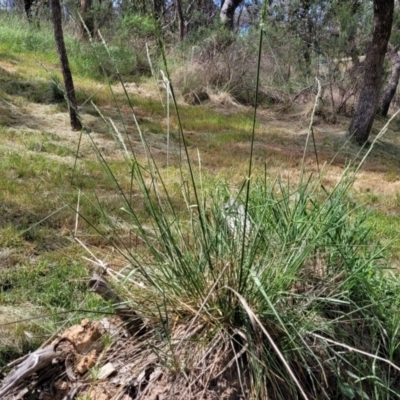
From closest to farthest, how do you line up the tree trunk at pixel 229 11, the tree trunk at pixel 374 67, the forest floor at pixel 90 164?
the forest floor at pixel 90 164, the tree trunk at pixel 374 67, the tree trunk at pixel 229 11

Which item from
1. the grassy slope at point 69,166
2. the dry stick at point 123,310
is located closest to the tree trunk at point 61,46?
the grassy slope at point 69,166

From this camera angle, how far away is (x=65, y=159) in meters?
4.15

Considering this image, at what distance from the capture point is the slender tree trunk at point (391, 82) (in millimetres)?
10035

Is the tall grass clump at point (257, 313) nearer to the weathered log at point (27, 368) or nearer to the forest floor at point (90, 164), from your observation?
the forest floor at point (90, 164)

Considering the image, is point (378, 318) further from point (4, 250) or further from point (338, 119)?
point (338, 119)

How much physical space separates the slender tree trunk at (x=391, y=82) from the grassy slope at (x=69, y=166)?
209 centimetres

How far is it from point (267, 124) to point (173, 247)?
6.33 metres

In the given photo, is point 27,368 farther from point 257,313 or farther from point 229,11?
point 229,11

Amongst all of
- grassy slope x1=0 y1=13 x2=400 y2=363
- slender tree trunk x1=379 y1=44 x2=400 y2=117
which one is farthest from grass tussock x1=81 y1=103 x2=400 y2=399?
slender tree trunk x1=379 y1=44 x2=400 y2=117

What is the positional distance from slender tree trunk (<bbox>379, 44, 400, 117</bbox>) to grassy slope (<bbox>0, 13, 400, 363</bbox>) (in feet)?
6.87

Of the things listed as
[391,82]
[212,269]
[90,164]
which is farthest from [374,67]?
[212,269]

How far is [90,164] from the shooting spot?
402 cm

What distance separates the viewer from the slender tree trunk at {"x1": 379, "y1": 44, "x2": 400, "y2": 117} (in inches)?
395

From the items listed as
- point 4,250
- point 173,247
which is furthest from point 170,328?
point 4,250
